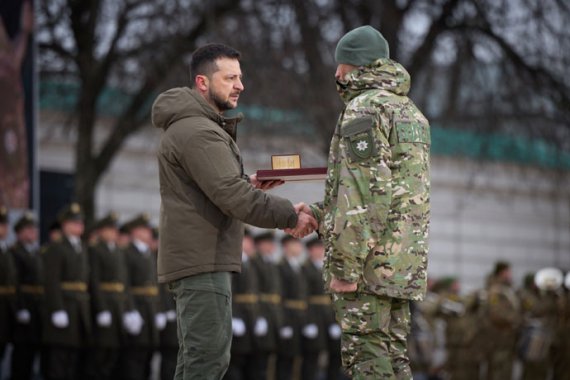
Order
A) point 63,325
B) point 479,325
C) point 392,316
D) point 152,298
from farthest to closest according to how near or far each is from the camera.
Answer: point 479,325
point 152,298
point 63,325
point 392,316

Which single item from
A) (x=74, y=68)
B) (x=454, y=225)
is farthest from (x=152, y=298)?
(x=454, y=225)

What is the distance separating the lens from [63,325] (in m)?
12.0

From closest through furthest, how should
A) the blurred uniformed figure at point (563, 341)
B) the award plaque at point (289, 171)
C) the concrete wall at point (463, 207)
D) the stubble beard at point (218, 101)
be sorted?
the award plaque at point (289, 171) < the stubble beard at point (218, 101) < the blurred uniformed figure at point (563, 341) < the concrete wall at point (463, 207)

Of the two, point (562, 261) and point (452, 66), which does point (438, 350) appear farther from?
point (562, 261)

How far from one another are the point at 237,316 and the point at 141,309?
1.34 meters

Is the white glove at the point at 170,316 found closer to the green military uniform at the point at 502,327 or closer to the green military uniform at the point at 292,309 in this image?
the green military uniform at the point at 292,309

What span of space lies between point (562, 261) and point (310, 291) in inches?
566

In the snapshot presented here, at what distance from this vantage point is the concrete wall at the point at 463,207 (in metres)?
21.1

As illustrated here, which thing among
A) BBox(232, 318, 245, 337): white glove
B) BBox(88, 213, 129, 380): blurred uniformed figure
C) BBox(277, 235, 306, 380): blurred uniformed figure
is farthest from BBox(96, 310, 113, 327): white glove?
BBox(277, 235, 306, 380): blurred uniformed figure

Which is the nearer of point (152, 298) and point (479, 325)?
point (152, 298)

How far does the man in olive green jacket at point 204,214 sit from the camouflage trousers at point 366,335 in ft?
1.91

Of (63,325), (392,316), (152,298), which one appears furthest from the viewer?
(152,298)

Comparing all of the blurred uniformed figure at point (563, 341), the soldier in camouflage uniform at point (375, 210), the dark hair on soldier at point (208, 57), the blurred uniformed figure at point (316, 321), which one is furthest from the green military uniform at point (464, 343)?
the dark hair on soldier at point (208, 57)

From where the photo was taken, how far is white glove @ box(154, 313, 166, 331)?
12961mm
